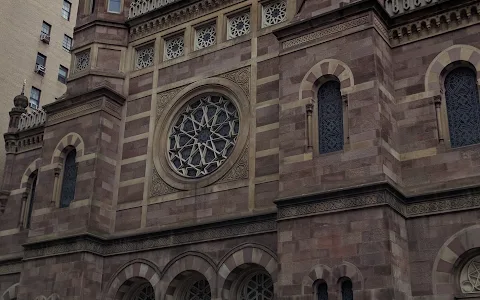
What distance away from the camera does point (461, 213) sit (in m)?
15.1

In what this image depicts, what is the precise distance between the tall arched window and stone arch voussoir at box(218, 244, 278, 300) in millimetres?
5354

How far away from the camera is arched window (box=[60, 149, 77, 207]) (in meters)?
21.4

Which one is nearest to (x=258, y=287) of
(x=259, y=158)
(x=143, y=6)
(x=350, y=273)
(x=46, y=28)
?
(x=259, y=158)

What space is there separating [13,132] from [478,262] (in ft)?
60.3

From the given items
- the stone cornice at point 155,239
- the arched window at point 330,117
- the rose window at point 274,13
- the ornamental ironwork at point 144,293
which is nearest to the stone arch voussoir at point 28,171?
the stone cornice at point 155,239

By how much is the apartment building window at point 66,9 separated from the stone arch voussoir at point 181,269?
2405 cm

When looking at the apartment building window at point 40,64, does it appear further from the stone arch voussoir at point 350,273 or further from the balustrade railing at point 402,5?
the stone arch voussoir at point 350,273

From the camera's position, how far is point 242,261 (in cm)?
1755

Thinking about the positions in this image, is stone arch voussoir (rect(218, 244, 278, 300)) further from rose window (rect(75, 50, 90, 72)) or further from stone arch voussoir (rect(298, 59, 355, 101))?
rose window (rect(75, 50, 90, 72))

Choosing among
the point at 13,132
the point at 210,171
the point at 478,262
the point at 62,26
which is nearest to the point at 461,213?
the point at 478,262

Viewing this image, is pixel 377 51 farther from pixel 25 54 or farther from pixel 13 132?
pixel 25 54

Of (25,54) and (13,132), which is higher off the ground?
(25,54)

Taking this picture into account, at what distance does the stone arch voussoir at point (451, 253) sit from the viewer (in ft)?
48.4

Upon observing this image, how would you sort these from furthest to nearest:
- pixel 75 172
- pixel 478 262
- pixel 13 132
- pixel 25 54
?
pixel 25 54
pixel 13 132
pixel 75 172
pixel 478 262
